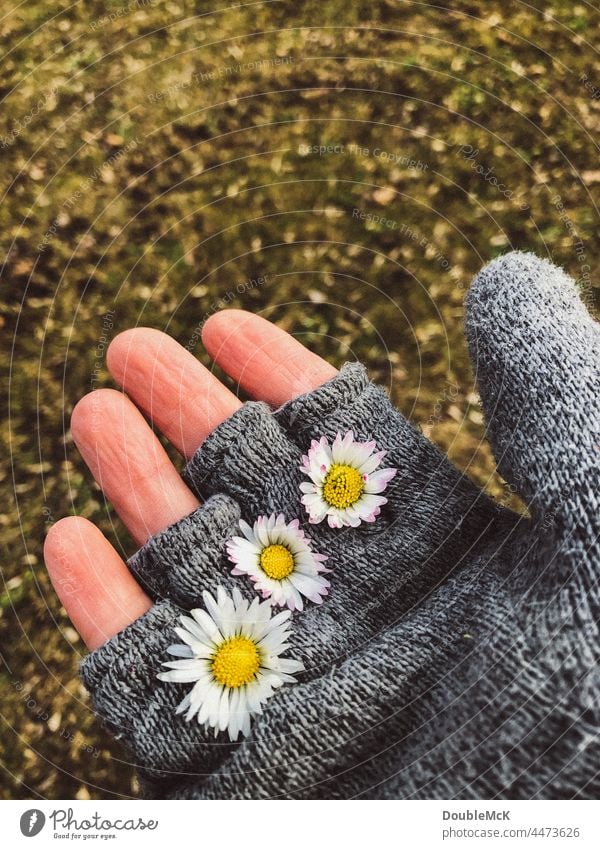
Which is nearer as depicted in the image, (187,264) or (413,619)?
(413,619)

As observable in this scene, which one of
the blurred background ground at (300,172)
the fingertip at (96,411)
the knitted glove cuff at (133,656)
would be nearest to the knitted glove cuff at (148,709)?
the knitted glove cuff at (133,656)

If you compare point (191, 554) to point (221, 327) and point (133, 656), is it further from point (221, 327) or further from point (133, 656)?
point (221, 327)

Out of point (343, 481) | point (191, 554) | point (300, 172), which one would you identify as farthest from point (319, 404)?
point (300, 172)

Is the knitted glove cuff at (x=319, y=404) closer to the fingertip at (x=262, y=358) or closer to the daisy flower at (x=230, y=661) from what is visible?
the fingertip at (x=262, y=358)

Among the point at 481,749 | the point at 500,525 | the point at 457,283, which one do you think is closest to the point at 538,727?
the point at 481,749
